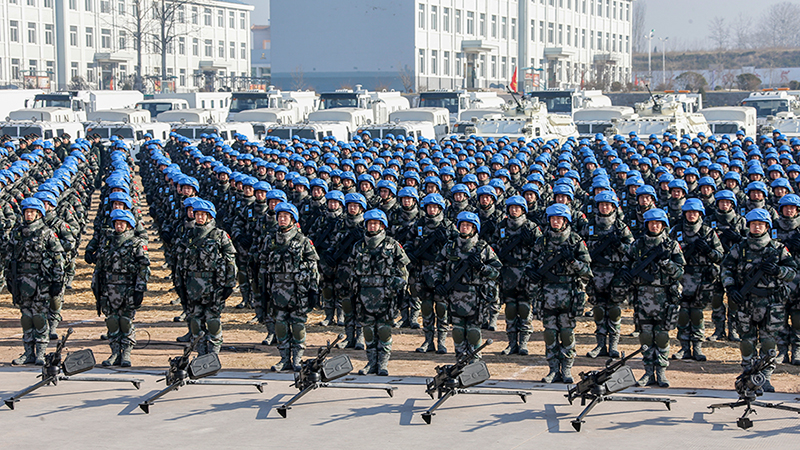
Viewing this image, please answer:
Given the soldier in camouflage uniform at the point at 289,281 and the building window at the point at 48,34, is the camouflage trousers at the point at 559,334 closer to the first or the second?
the soldier in camouflage uniform at the point at 289,281

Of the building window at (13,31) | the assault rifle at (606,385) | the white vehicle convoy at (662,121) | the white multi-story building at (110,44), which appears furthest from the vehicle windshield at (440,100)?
the assault rifle at (606,385)

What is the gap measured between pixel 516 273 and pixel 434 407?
3.11 m

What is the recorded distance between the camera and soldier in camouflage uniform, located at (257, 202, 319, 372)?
9.51 metres

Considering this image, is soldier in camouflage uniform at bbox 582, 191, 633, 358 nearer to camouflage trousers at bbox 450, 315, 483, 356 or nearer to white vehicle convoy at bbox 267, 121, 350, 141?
camouflage trousers at bbox 450, 315, 483, 356

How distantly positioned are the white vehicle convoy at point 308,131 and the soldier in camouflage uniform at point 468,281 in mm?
20584

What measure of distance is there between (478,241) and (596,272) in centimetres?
149

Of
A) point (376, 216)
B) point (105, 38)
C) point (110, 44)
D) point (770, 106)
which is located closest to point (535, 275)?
point (376, 216)

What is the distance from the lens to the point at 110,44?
67938 mm

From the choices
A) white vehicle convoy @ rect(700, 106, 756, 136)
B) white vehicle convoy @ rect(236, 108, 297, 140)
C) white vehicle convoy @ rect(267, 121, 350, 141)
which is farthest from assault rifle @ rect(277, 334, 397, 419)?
white vehicle convoy @ rect(236, 108, 297, 140)

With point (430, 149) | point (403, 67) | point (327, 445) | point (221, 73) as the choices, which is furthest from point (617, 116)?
point (221, 73)

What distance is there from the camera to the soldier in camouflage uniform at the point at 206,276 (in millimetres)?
9695

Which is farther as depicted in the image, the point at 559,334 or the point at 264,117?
the point at 264,117

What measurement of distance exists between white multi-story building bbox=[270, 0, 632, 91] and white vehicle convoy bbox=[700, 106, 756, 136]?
1151 inches

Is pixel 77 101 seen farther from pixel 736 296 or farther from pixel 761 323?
pixel 761 323
